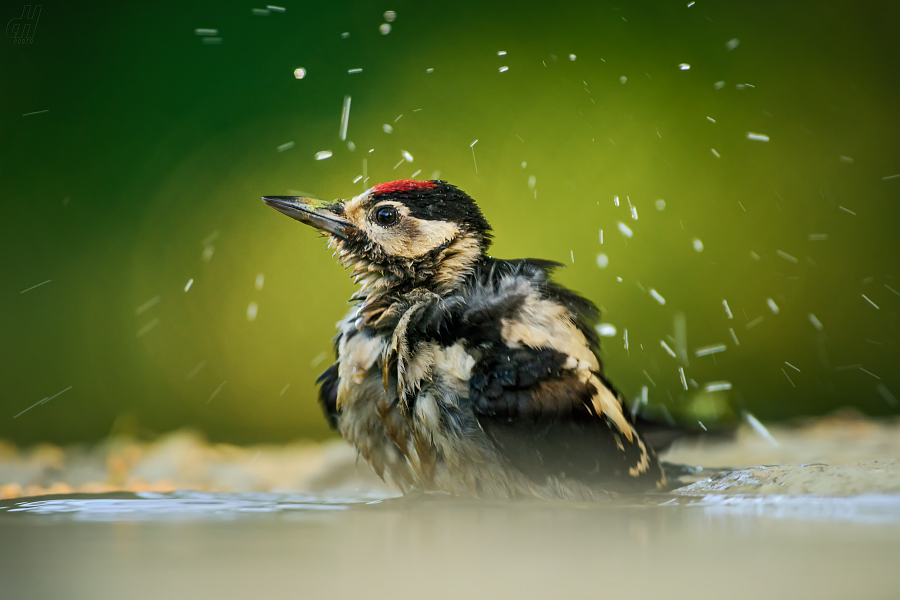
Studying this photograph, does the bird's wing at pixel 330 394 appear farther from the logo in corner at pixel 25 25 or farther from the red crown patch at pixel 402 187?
the logo in corner at pixel 25 25

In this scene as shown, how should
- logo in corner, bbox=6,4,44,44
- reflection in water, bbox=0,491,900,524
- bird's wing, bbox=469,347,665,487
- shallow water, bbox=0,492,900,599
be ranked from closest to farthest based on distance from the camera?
shallow water, bbox=0,492,900,599, reflection in water, bbox=0,491,900,524, bird's wing, bbox=469,347,665,487, logo in corner, bbox=6,4,44,44

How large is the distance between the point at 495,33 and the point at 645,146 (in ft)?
2.47

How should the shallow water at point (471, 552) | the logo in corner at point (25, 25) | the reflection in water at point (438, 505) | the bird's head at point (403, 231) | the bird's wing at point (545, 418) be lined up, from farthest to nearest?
the logo in corner at point (25, 25), the bird's head at point (403, 231), the bird's wing at point (545, 418), the reflection in water at point (438, 505), the shallow water at point (471, 552)

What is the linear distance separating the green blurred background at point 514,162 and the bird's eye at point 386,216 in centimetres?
101

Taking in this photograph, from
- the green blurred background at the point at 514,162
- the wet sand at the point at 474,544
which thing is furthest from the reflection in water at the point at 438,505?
the green blurred background at the point at 514,162

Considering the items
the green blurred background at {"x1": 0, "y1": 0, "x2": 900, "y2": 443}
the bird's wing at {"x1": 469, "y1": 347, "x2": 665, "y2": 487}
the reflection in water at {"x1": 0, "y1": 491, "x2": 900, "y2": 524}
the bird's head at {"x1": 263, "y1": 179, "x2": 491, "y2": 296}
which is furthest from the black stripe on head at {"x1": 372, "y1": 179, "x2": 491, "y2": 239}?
the green blurred background at {"x1": 0, "y1": 0, "x2": 900, "y2": 443}

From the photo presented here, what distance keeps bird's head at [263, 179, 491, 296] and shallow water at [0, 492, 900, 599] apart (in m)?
0.57

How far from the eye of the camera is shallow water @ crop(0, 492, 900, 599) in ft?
1.92

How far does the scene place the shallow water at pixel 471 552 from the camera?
58 centimetres

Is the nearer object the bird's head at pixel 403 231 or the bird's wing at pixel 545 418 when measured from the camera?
the bird's wing at pixel 545 418

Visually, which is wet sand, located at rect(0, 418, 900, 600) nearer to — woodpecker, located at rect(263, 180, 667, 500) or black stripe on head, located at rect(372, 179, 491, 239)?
woodpecker, located at rect(263, 180, 667, 500)

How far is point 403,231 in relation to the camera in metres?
1.47

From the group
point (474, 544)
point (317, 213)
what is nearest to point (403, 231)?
point (317, 213)

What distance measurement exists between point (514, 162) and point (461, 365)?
154 cm
